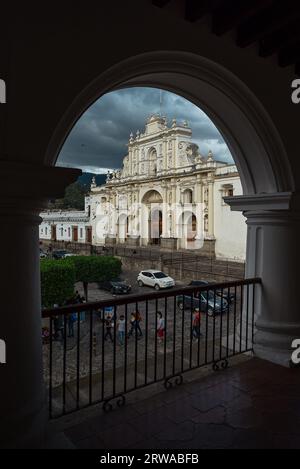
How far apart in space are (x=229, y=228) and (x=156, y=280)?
6563mm

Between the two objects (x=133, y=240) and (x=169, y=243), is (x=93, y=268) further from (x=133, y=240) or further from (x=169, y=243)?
(x=133, y=240)

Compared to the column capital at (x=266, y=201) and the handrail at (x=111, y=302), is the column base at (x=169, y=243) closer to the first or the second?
the column capital at (x=266, y=201)

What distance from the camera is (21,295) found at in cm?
163

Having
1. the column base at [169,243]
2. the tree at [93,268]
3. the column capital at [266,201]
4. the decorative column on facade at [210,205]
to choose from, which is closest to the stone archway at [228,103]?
the column capital at [266,201]

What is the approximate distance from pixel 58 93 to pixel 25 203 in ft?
1.94

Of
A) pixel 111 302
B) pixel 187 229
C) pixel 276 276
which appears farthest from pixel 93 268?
pixel 111 302

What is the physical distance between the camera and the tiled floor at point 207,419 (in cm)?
179

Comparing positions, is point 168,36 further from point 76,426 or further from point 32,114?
point 76,426

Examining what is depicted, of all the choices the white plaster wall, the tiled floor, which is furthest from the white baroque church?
the tiled floor

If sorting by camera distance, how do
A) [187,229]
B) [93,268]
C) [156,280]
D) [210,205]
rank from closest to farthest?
[156,280]
[93,268]
[210,205]
[187,229]

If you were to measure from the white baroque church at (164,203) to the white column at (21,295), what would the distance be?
17652 millimetres

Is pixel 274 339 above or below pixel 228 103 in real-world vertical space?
below

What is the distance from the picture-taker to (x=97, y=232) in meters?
29.8

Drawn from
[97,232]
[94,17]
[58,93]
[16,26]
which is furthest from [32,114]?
[97,232]
